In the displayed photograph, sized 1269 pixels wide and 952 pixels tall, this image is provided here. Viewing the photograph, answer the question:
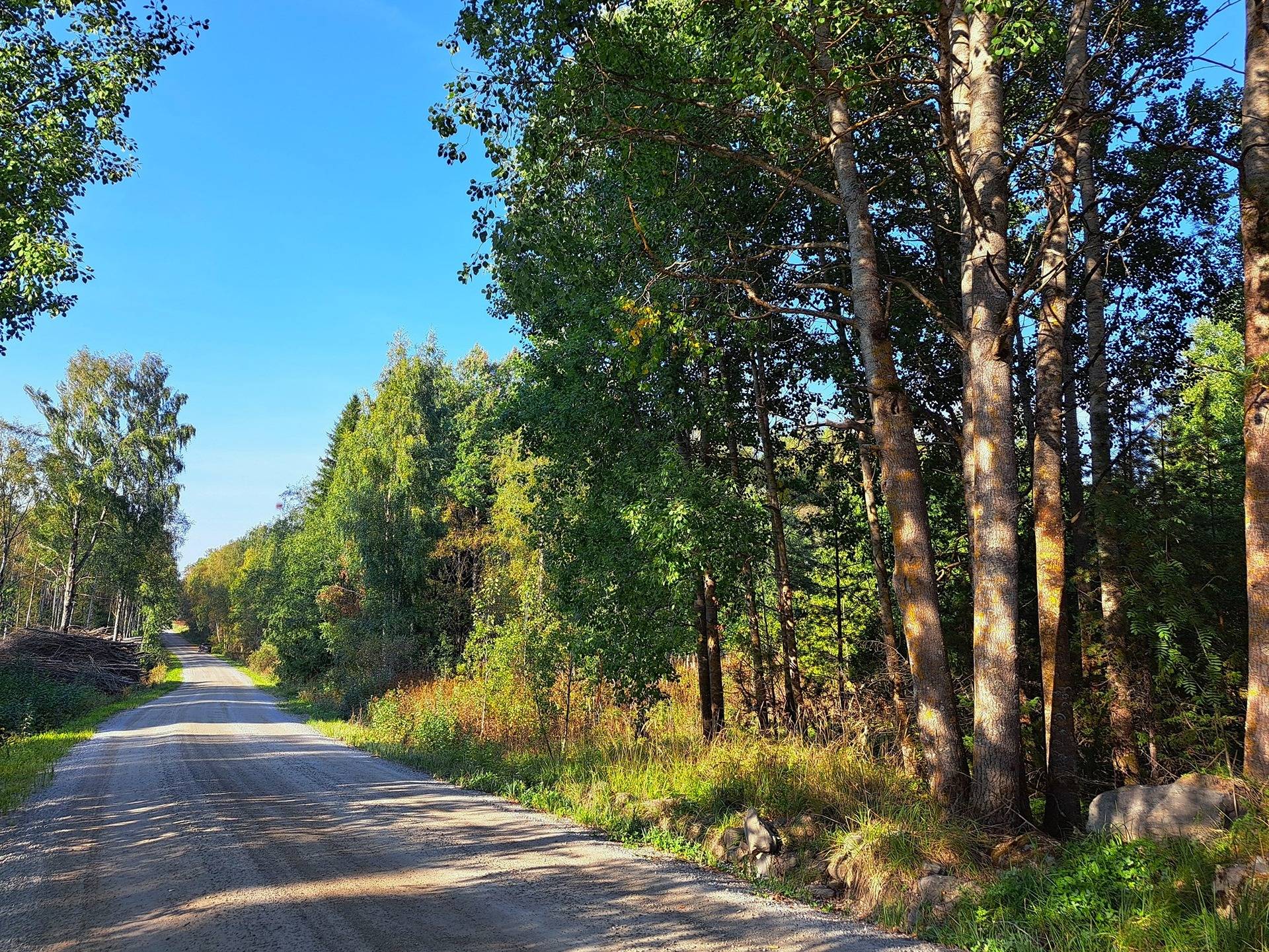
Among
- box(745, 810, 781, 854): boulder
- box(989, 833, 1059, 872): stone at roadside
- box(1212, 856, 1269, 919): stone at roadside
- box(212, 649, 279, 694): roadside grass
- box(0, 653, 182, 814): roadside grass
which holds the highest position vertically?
box(1212, 856, 1269, 919): stone at roadside

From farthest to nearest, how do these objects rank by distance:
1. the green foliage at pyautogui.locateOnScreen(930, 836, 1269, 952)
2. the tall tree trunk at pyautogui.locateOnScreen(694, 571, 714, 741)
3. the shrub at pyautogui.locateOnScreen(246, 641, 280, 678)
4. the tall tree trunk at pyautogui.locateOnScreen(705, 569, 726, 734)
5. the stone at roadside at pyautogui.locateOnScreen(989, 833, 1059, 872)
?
1. the shrub at pyautogui.locateOnScreen(246, 641, 280, 678)
2. the tall tree trunk at pyautogui.locateOnScreen(705, 569, 726, 734)
3. the tall tree trunk at pyautogui.locateOnScreen(694, 571, 714, 741)
4. the stone at roadside at pyautogui.locateOnScreen(989, 833, 1059, 872)
5. the green foliage at pyautogui.locateOnScreen(930, 836, 1269, 952)

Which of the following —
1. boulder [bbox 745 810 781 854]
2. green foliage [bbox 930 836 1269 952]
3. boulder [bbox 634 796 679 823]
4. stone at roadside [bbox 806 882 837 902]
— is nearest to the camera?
green foliage [bbox 930 836 1269 952]

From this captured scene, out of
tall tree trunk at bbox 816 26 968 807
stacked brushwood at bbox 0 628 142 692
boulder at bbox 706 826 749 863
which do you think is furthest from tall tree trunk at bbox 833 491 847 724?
stacked brushwood at bbox 0 628 142 692

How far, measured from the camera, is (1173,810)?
4.91m

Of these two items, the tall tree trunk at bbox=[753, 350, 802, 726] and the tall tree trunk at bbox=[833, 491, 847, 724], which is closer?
the tall tree trunk at bbox=[753, 350, 802, 726]

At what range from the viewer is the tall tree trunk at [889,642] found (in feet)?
29.4

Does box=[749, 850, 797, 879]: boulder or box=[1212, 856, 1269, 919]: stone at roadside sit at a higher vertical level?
box=[1212, 856, 1269, 919]: stone at roadside

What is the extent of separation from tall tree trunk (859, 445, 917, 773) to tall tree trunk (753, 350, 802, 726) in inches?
52.7

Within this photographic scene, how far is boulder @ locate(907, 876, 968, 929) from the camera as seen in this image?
5004 mm

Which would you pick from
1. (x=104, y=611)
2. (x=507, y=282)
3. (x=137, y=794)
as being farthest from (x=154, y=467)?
(x=104, y=611)

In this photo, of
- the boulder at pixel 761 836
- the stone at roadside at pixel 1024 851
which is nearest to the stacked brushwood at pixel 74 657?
the boulder at pixel 761 836

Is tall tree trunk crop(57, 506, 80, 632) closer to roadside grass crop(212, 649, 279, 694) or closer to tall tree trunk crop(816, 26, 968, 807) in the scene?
roadside grass crop(212, 649, 279, 694)

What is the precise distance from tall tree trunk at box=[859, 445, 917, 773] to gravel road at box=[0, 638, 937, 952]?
12.6 feet

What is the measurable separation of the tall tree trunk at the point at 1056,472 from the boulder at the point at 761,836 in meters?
2.81
